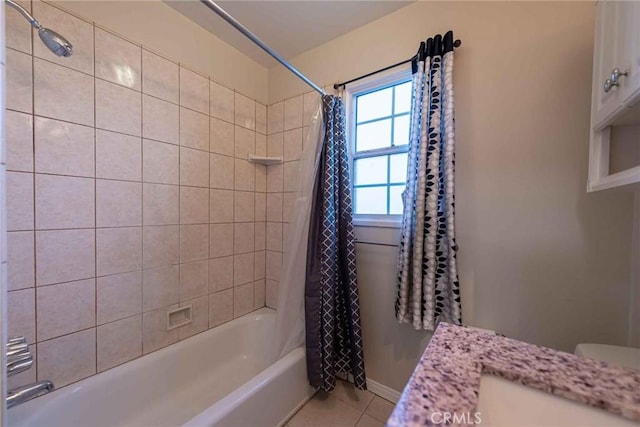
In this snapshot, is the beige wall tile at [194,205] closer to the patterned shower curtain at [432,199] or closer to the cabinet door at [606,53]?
the patterned shower curtain at [432,199]

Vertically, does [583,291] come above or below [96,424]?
Result: above

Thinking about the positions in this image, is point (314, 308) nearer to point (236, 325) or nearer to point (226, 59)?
point (236, 325)

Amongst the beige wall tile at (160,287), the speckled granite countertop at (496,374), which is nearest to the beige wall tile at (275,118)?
the beige wall tile at (160,287)

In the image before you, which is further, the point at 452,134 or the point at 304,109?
the point at 304,109

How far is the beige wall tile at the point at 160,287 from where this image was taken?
1374 millimetres

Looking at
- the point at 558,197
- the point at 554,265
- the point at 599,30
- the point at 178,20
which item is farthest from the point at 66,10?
the point at 554,265

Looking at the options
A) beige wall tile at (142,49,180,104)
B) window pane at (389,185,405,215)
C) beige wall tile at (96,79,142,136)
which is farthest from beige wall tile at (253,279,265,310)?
beige wall tile at (142,49,180,104)

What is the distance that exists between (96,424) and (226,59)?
7.27 ft

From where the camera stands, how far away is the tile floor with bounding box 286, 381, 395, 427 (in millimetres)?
1358

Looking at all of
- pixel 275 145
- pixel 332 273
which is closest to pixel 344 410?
pixel 332 273

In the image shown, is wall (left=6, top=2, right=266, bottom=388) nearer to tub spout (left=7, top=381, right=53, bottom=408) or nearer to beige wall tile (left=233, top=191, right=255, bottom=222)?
beige wall tile (left=233, top=191, right=255, bottom=222)

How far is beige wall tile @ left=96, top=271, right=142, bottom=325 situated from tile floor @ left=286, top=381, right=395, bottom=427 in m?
1.07

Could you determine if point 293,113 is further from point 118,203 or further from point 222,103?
point 118,203

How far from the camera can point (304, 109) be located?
1.84 metres
